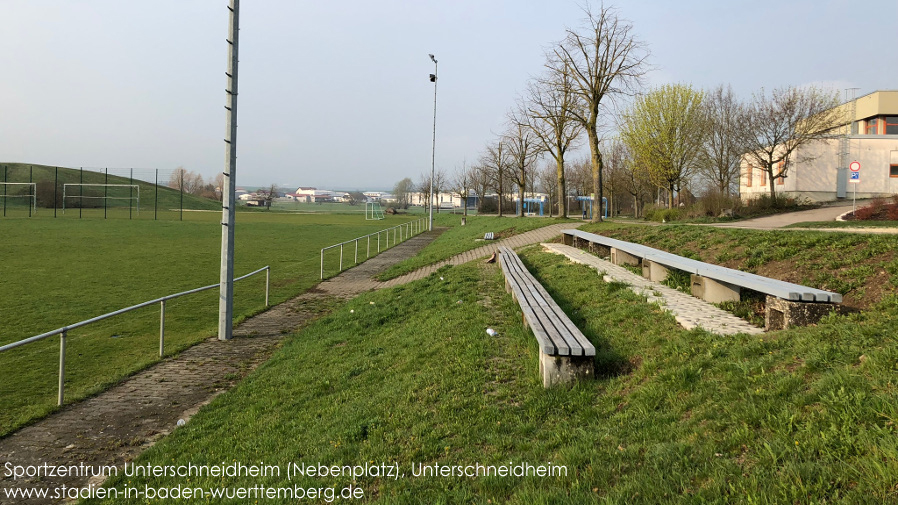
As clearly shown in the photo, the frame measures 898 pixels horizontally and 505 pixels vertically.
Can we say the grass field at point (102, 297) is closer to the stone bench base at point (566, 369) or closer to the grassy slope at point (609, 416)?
the grassy slope at point (609, 416)

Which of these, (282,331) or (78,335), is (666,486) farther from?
(78,335)

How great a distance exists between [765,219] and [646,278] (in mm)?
21775

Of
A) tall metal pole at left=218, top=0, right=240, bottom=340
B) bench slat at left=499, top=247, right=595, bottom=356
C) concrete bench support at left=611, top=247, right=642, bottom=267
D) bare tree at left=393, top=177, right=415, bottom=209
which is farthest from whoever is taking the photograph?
bare tree at left=393, top=177, right=415, bottom=209

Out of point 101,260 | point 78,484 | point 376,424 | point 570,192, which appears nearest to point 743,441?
point 376,424

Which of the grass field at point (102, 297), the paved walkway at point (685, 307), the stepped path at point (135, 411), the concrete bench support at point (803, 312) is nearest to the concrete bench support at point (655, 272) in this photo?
the paved walkway at point (685, 307)

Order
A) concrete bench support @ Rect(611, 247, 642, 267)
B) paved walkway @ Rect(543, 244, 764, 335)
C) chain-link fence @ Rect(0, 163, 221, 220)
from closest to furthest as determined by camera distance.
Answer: paved walkway @ Rect(543, 244, 764, 335), concrete bench support @ Rect(611, 247, 642, 267), chain-link fence @ Rect(0, 163, 221, 220)

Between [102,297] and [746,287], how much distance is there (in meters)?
12.8

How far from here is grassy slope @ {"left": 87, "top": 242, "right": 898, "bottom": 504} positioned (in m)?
2.96

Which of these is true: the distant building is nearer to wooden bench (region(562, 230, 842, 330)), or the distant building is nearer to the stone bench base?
wooden bench (region(562, 230, 842, 330))

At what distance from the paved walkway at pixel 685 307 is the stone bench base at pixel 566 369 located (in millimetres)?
1350

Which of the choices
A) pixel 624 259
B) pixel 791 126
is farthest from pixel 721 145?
pixel 624 259

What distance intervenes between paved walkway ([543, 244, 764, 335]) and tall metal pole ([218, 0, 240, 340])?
6.18m

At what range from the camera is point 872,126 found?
48125 millimetres

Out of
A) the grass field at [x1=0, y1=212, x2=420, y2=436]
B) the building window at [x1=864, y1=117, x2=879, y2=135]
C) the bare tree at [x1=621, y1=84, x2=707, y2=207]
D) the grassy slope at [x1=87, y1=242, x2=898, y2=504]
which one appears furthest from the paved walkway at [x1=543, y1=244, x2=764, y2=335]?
the building window at [x1=864, y1=117, x2=879, y2=135]
